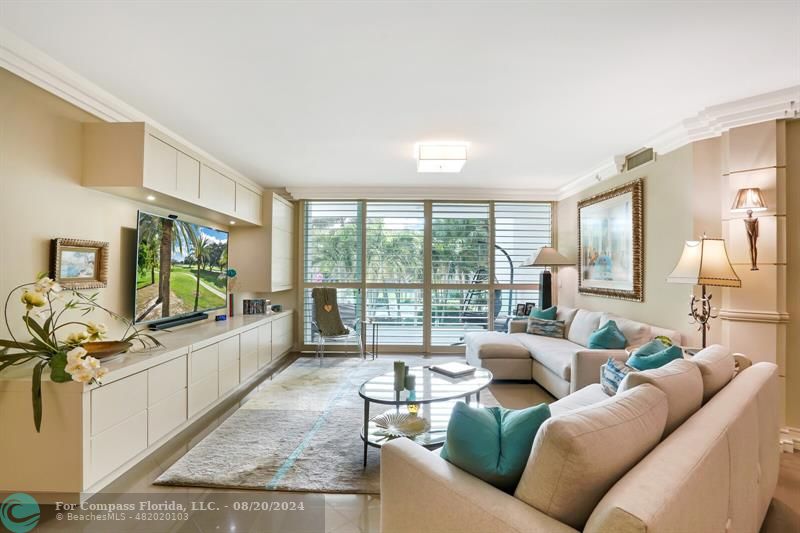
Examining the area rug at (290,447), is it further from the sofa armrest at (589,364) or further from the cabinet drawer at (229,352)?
the sofa armrest at (589,364)

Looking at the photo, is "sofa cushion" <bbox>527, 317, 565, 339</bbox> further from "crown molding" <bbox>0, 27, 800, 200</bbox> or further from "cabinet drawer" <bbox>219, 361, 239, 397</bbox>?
"cabinet drawer" <bbox>219, 361, 239, 397</bbox>

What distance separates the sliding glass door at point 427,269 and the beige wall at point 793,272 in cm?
311

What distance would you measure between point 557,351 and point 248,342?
326 cm

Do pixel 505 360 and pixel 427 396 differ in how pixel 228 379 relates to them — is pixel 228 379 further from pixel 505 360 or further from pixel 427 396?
pixel 505 360

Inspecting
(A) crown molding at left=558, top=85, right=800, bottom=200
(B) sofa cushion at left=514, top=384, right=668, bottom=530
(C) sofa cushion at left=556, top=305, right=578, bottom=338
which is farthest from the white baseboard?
(B) sofa cushion at left=514, top=384, right=668, bottom=530

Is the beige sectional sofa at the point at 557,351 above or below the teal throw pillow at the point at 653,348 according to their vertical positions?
below

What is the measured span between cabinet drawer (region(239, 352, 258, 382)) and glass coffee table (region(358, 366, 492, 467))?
176 cm

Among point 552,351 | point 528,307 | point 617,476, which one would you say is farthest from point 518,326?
point 617,476

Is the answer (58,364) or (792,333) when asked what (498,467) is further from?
(792,333)

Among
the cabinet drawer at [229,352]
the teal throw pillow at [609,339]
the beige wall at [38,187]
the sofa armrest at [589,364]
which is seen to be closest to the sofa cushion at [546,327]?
the teal throw pillow at [609,339]

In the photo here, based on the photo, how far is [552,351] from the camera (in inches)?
150

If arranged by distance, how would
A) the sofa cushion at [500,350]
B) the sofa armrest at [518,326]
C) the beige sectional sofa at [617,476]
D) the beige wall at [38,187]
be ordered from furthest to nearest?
1. the sofa armrest at [518,326]
2. the sofa cushion at [500,350]
3. the beige wall at [38,187]
4. the beige sectional sofa at [617,476]

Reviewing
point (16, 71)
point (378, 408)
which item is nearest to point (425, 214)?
point (378, 408)

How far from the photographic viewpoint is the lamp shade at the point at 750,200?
272 cm
